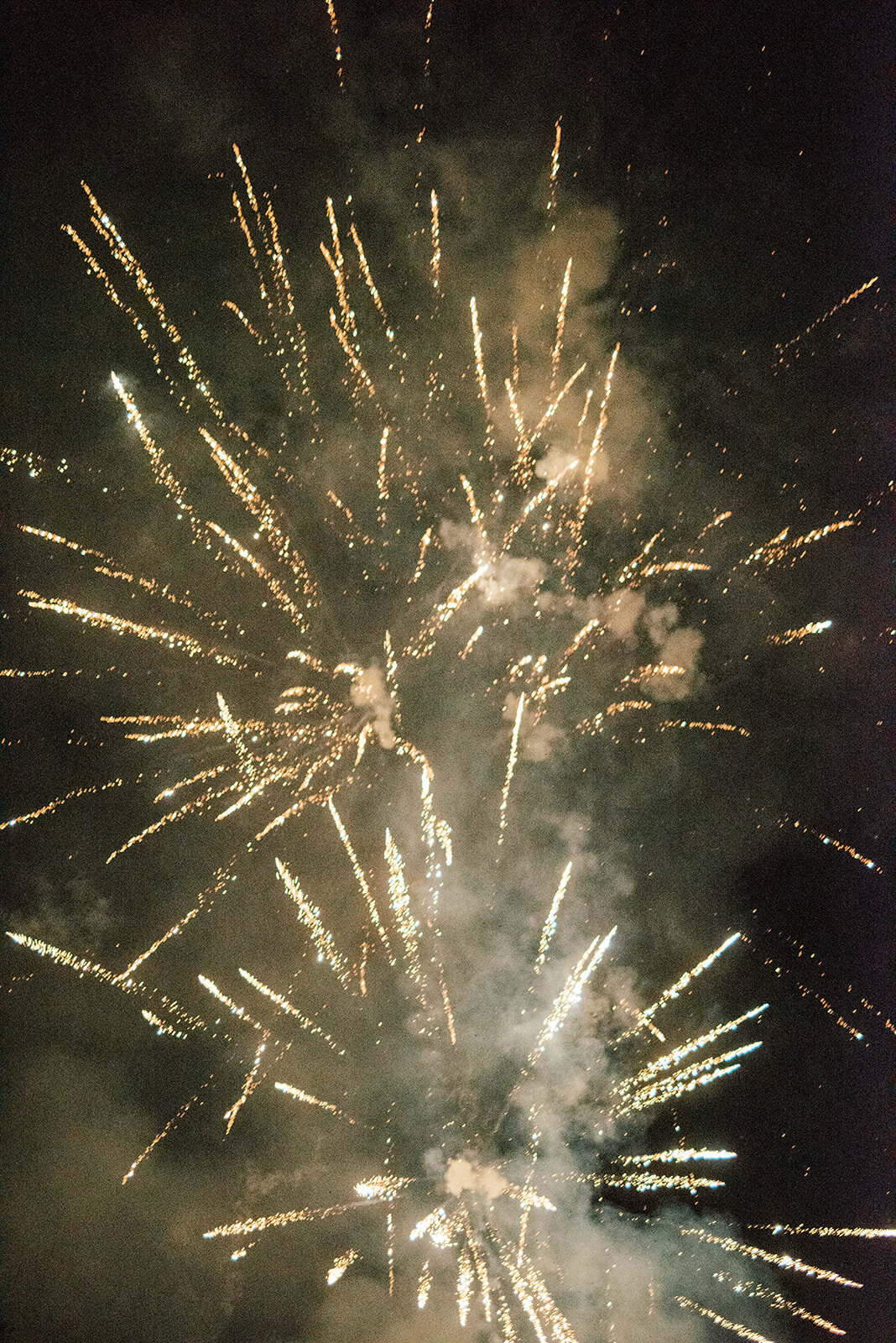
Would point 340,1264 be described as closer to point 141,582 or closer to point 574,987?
point 574,987

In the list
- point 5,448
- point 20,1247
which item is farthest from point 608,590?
point 20,1247

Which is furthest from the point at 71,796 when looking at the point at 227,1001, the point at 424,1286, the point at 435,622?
the point at 424,1286

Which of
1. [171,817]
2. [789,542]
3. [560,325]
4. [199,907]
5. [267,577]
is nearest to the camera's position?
[560,325]

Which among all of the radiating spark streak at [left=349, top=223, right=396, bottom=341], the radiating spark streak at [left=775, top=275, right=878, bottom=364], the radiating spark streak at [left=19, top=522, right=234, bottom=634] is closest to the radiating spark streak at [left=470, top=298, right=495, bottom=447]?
the radiating spark streak at [left=349, top=223, right=396, bottom=341]

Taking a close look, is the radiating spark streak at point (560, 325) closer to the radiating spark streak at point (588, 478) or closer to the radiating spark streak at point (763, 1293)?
the radiating spark streak at point (588, 478)

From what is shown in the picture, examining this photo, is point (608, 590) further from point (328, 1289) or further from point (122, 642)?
point (328, 1289)

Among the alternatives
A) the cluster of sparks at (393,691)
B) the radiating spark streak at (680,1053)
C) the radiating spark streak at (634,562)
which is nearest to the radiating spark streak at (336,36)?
the cluster of sparks at (393,691)

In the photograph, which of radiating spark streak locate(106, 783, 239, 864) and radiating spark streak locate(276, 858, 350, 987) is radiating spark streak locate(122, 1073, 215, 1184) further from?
radiating spark streak locate(106, 783, 239, 864)
